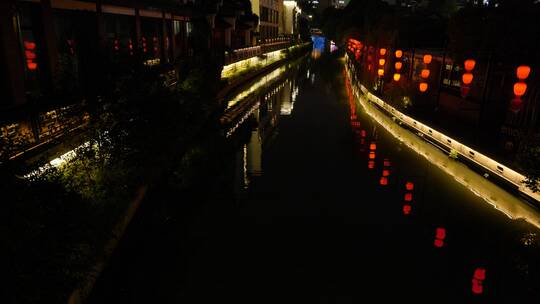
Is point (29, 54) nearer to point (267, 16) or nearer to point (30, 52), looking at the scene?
point (30, 52)

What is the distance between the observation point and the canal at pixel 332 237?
8070 millimetres

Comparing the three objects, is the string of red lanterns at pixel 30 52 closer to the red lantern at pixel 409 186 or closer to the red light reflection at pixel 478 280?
the red lantern at pixel 409 186

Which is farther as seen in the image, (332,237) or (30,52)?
(30,52)

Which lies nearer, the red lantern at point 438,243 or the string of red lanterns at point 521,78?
the red lantern at point 438,243

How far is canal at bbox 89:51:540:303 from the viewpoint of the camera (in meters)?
8.07

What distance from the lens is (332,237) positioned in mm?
10258

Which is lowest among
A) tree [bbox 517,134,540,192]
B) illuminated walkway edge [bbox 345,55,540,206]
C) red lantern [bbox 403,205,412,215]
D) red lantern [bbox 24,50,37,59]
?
red lantern [bbox 403,205,412,215]

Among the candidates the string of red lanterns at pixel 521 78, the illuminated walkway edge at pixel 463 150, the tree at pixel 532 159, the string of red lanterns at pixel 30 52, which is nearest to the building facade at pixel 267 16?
the illuminated walkway edge at pixel 463 150

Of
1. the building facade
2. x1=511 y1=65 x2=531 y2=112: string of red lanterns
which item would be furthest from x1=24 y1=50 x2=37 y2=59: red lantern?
the building facade

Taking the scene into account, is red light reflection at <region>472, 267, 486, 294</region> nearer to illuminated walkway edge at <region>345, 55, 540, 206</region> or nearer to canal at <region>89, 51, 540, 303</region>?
canal at <region>89, 51, 540, 303</region>

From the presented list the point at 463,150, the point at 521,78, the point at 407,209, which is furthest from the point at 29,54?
the point at 521,78

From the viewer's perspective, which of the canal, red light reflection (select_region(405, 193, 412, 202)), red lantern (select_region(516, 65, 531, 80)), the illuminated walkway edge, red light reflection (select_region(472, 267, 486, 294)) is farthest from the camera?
red light reflection (select_region(405, 193, 412, 202))

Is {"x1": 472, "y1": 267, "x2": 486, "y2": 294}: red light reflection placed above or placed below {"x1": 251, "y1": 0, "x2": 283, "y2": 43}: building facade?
below

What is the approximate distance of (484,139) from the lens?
16062 millimetres
